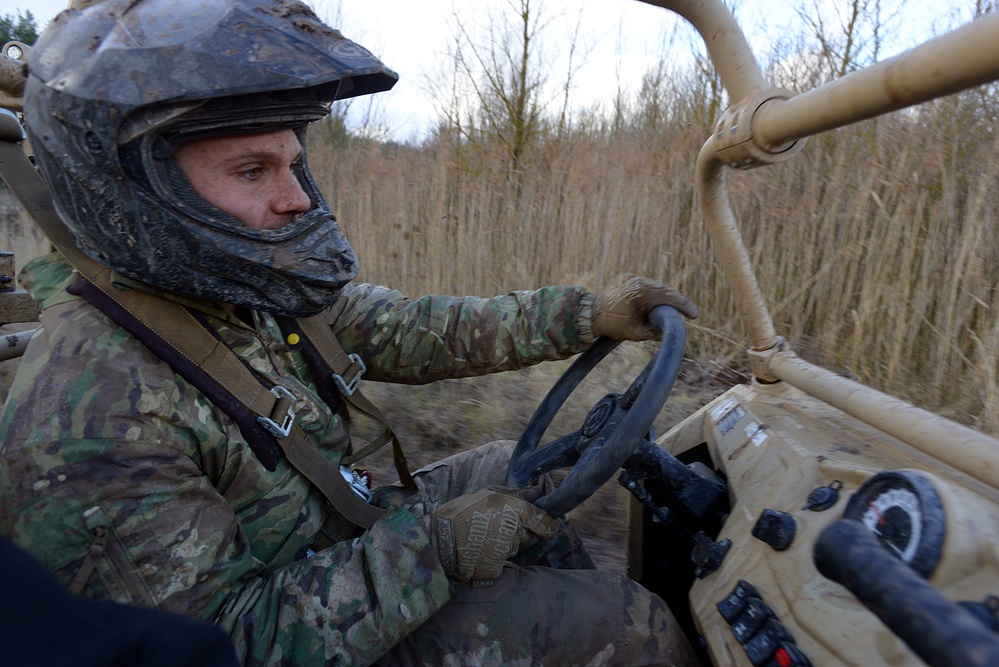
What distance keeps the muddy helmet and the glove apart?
22.3 inches

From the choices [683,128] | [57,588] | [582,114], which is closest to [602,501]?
[57,588]

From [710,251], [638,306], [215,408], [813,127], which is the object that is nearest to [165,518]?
[215,408]

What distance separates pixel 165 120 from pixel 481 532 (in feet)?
3.27

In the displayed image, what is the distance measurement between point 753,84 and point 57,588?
1354mm

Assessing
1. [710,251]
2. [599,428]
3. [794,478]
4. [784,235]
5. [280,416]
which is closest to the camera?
[794,478]

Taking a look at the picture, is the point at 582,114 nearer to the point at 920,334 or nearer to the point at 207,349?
the point at 920,334

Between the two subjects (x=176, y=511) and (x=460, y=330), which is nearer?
(x=176, y=511)

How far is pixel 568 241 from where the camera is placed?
5.08 m

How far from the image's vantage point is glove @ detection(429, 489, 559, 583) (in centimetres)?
134

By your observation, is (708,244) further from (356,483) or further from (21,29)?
(21,29)

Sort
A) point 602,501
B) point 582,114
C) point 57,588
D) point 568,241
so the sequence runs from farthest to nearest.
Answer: point 582,114 < point 568,241 < point 602,501 < point 57,588

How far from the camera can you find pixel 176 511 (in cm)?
117

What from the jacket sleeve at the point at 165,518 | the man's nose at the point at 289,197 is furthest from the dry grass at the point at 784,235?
the man's nose at the point at 289,197

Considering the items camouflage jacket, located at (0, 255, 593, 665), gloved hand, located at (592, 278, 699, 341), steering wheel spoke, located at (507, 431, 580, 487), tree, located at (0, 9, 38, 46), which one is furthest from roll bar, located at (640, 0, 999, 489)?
tree, located at (0, 9, 38, 46)
